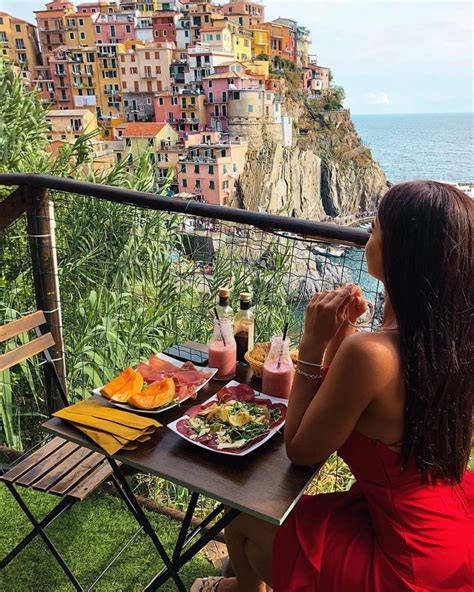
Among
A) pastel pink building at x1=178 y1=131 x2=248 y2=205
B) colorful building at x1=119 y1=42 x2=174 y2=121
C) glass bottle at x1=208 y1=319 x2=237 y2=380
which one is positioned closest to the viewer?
glass bottle at x1=208 y1=319 x2=237 y2=380

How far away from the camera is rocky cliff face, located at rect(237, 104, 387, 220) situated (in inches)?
1695

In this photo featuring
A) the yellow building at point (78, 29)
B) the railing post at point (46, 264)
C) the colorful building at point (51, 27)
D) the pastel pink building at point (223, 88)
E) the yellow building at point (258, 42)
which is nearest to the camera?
the railing post at point (46, 264)

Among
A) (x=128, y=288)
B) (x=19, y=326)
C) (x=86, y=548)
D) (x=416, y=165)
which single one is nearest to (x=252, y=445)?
(x=19, y=326)

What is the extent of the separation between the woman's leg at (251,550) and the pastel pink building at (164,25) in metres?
68.5

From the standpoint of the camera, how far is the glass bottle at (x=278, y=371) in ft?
4.75

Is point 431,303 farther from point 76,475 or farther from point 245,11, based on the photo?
point 245,11

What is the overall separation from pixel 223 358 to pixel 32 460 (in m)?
0.79

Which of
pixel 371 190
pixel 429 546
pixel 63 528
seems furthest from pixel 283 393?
pixel 371 190

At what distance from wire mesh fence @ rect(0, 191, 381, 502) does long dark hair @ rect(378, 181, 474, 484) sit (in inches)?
44.7

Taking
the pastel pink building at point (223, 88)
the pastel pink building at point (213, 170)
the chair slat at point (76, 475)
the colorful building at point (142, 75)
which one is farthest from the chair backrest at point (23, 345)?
the colorful building at point (142, 75)

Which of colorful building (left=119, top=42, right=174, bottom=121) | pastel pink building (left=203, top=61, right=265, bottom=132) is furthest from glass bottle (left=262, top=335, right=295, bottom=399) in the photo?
colorful building (left=119, top=42, right=174, bottom=121)

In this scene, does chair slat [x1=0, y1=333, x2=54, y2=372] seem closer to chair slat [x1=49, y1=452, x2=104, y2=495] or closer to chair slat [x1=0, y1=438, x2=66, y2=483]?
chair slat [x1=0, y1=438, x2=66, y2=483]

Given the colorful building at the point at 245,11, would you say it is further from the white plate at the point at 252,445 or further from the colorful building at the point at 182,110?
the white plate at the point at 252,445

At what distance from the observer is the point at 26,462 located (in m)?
1.75
